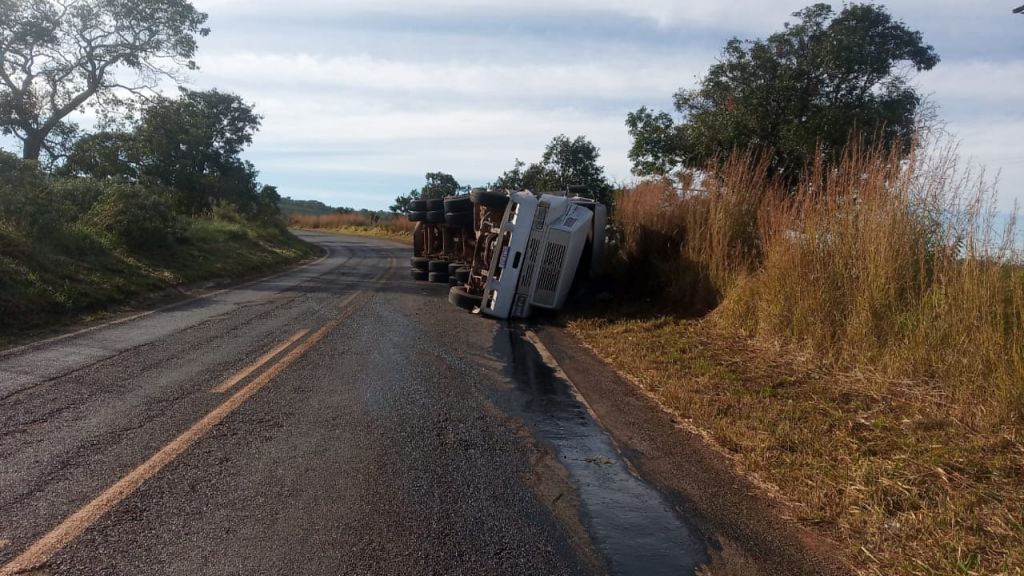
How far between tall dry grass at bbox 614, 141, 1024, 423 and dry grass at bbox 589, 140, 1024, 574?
18 millimetres

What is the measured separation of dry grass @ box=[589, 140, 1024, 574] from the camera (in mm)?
4348

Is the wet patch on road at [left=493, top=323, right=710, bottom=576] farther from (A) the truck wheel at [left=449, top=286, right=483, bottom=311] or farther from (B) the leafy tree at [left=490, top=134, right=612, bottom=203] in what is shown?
(B) the leafy tree at [left=490, top=134, right=612, bottom=203]

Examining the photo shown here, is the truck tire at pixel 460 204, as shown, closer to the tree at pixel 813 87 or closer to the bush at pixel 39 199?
the tree at pixel 813 87

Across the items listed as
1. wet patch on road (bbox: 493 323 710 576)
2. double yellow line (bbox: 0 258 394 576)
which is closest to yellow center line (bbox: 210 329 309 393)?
double yellow line (bbox: 0 258 394 576)

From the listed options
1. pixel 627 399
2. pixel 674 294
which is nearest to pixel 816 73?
pixel 674 294

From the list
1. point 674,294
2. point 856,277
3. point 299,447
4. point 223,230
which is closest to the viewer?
point 299,447

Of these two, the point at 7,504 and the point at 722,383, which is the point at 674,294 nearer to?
the point at 722,383

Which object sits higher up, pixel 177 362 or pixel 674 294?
pixel 674 294

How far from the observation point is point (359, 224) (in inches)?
2889

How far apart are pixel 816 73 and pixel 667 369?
873 cm

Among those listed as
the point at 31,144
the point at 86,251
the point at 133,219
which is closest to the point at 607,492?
the point at 86,251

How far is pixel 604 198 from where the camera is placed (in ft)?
66.1

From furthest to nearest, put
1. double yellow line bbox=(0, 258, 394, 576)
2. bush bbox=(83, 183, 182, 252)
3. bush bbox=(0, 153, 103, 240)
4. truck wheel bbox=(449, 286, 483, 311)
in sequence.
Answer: bush bbox=(83, 183, 182, 252) < bush bbox=(0, 153, 103, 240) < truck wheel bbox=(449, 286, 483, 311) < double yellow line bbox=(0, 258, 394, 576)

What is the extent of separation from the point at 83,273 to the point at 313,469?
11.1 m
